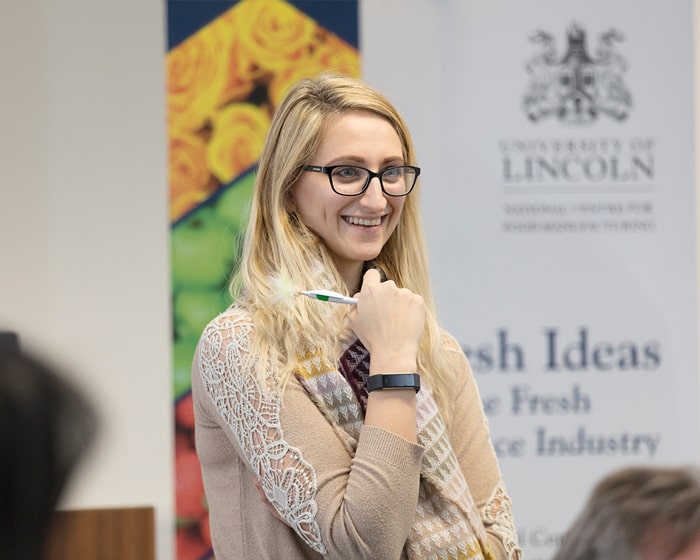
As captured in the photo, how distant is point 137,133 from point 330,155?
1.90 metres

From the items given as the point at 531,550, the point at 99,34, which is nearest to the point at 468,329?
the point at 531,550

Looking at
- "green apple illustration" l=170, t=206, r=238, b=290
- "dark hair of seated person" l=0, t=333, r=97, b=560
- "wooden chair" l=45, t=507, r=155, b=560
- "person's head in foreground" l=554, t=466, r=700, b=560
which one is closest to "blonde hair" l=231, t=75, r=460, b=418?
"person's head in foreground" l=554, t=466, r=700, b=560

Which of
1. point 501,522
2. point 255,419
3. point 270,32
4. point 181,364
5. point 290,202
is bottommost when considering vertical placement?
point 501,522

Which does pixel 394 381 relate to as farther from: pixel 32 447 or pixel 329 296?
pixel 32 447

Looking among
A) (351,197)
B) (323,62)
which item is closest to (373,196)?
(351,197)

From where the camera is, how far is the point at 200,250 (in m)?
3.78

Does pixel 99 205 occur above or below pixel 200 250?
above

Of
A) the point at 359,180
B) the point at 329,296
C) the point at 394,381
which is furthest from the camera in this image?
the point at 359,180

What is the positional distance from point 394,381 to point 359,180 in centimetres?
43

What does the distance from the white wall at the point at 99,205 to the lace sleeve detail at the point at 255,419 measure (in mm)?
1876

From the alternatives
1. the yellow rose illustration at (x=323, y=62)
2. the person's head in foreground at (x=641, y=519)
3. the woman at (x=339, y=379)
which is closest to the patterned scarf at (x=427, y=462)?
the woman at (x=339, y=379)

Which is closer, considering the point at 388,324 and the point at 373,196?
the point at 388,324

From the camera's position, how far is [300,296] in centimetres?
200

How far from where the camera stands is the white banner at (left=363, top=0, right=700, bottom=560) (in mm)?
3891
